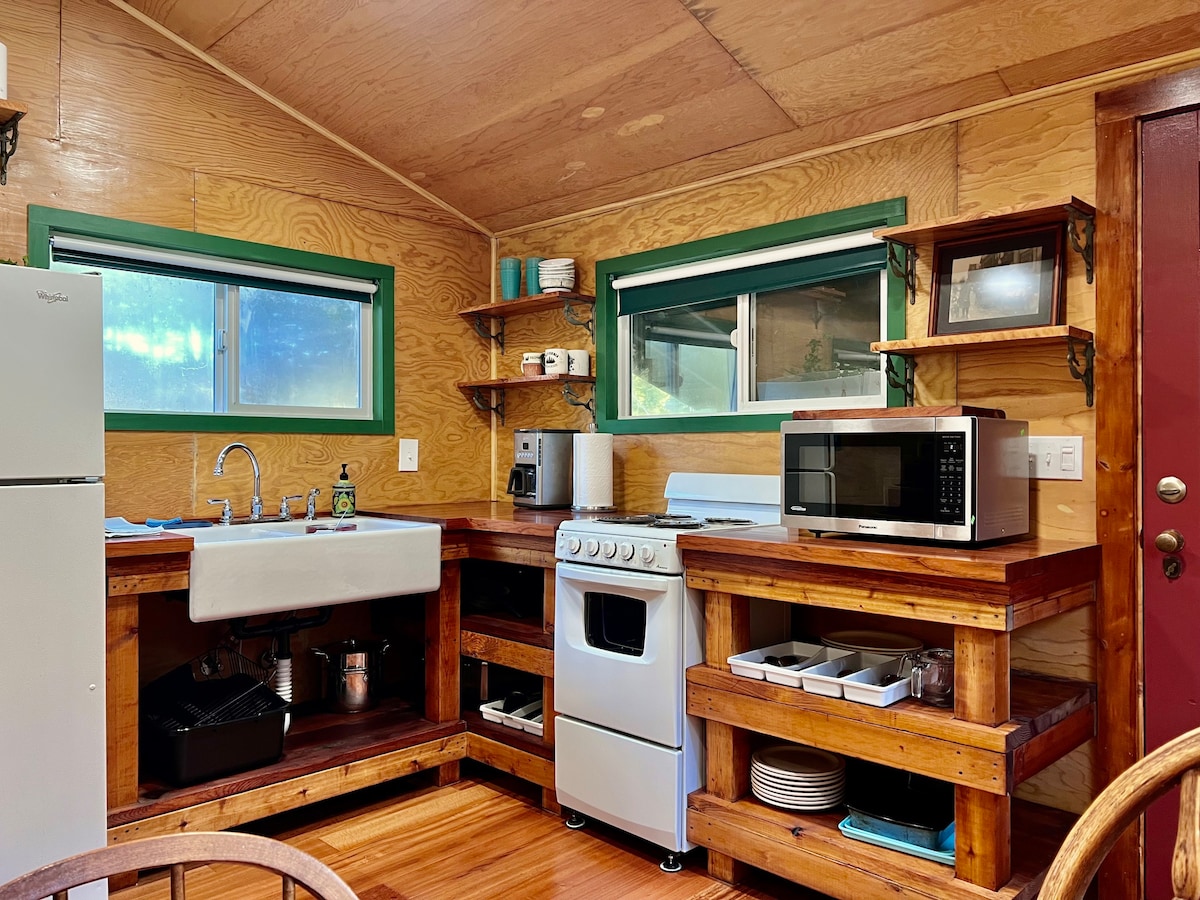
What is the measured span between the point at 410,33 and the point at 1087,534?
93.0 inches

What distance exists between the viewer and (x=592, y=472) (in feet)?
10.5

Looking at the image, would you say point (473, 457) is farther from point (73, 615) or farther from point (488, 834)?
point (73, 615)

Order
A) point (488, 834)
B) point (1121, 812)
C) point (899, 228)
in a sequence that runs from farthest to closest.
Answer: point (488, 834), point (899, 228), point (1121, 812)

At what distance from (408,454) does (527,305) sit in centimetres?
78

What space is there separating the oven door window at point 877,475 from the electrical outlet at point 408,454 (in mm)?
1801

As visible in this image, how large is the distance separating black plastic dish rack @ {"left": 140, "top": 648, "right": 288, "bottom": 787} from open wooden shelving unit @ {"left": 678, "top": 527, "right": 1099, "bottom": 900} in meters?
1.27

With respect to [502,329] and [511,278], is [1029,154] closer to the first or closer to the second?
[511,278]

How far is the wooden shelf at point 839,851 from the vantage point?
6.23 feet

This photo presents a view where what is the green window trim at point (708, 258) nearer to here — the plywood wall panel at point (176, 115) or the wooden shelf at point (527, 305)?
the wooden shelf at point (527, 305)

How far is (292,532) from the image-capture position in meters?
3.06

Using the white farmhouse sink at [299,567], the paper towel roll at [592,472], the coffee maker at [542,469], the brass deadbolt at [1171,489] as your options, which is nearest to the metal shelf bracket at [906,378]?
the brass deadbolt at [1171,489]

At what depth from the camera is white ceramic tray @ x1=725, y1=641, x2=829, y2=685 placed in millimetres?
2172

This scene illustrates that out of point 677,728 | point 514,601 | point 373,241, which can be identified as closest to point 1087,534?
point 677,728

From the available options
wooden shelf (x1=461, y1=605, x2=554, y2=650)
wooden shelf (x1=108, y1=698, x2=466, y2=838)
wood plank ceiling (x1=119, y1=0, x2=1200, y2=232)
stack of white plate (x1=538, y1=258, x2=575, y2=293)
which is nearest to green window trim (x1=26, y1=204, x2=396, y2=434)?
wood plank ceiling (x1=119, y1=0, x2=1200, y2=232)
